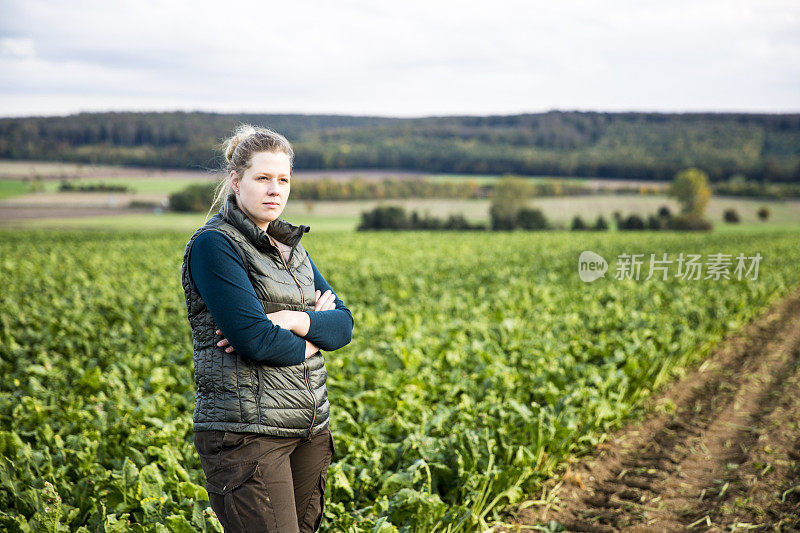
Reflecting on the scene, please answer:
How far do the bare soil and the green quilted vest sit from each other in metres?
2.51

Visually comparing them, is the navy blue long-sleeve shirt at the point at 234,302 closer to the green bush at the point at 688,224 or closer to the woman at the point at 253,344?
the woman at the point at 253,344

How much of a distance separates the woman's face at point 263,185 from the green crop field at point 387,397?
5.83ft

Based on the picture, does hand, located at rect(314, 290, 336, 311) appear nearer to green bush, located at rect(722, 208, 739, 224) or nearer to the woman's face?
the woman's face

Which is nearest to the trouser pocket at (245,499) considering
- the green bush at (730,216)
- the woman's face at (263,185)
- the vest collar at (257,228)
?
the vest collar at (257,228)

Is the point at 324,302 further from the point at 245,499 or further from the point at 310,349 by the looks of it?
the point at 245,499

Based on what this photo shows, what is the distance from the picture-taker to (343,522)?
10.5ft

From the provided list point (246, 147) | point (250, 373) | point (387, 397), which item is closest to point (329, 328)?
point (250, 373)

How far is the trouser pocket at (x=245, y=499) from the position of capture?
2.00 meters

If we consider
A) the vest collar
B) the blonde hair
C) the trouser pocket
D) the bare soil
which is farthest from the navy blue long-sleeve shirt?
the bare soil

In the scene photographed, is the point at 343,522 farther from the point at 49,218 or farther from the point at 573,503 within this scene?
the point at 49,218

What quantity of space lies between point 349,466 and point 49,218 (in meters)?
47.4

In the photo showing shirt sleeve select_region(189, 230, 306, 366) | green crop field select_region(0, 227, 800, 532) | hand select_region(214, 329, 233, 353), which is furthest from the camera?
green crop field select_region(0, 227, 800, 532)

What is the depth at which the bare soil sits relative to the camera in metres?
4.04

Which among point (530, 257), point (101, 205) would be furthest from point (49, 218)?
point (530, 257)
